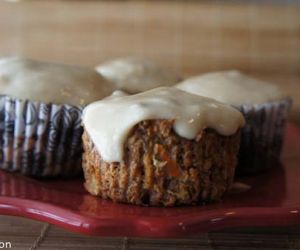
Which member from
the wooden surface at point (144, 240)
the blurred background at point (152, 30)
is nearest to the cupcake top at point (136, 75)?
the wooden surface at point (144, 240)

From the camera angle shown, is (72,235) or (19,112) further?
(19,112)

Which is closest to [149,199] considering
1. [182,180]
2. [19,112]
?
[182,180]

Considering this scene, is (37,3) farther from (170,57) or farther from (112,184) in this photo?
(112,184)

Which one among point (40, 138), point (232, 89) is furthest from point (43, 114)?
point (232, 89)

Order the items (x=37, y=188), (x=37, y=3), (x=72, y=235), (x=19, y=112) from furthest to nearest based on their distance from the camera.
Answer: (x=37, y=3) < (x=19, y=112) < (x=37, y=188) < (x=72, y=235)

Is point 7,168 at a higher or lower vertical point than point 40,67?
lower

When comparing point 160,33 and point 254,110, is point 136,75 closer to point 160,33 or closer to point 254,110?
point 254,110
